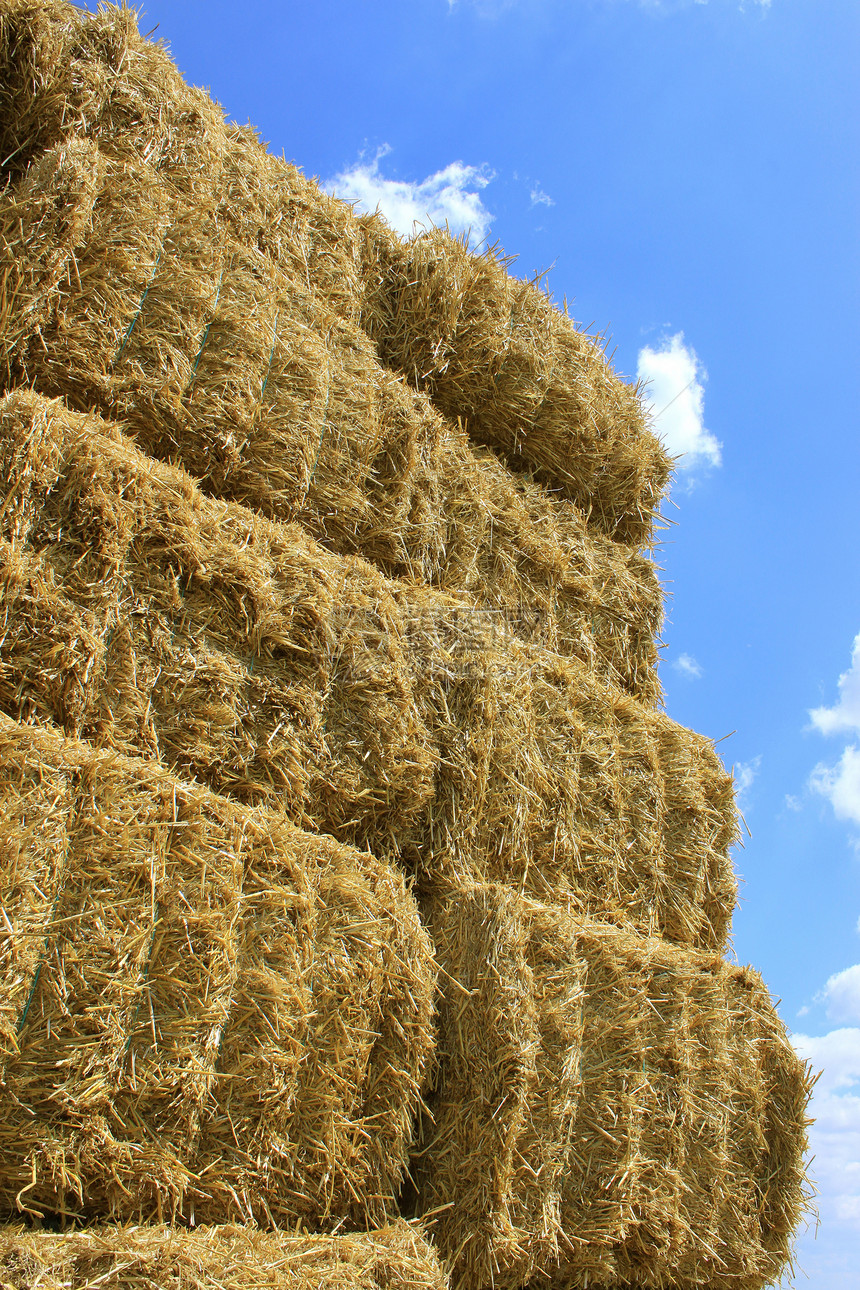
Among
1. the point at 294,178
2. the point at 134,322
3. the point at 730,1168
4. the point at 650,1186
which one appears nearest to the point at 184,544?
the point at 134,322

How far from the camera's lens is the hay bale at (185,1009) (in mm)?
1988

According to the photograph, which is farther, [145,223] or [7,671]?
[145,223]

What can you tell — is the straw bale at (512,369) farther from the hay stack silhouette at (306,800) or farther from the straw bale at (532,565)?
the straw bale at (532,565)

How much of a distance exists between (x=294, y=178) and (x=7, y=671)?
2.45 meters

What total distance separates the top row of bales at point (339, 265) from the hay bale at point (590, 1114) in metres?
2.20

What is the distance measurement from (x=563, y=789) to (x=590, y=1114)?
112cm

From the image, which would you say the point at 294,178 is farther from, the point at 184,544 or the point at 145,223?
the point at 184,544

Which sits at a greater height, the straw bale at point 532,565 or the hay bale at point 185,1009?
the straw bale at point 532,565

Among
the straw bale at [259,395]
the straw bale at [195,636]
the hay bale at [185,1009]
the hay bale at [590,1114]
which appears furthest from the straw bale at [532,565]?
the hay bale at [185,1009]

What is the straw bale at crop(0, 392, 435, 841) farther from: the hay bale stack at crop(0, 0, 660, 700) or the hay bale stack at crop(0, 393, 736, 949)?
the hay bale stack at crop(0, 0, 660, 700)

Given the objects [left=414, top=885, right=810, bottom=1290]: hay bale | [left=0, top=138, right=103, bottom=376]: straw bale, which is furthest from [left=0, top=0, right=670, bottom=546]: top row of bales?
[left=414, top=885, right=810, bottom=1290]: hay bale

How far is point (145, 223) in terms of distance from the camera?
3.01 meters

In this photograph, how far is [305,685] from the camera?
9.20 ft

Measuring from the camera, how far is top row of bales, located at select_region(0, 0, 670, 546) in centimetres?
304
